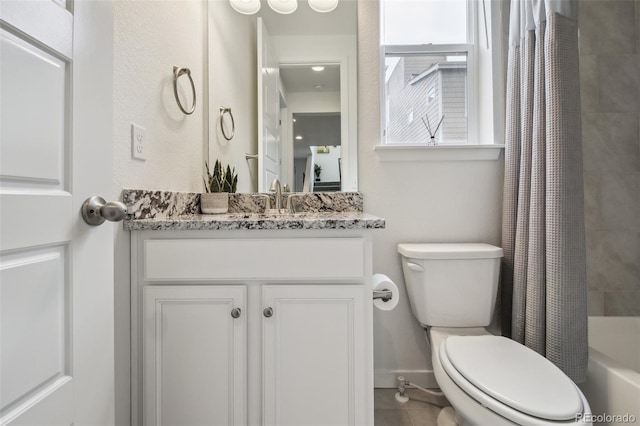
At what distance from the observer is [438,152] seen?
157 centimetres

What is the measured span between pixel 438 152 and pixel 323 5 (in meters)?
0.93

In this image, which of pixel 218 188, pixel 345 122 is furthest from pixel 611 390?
pixel 218 188

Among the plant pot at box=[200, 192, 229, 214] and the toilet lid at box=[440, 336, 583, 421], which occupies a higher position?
the plant pot at box=[200, 192, 229, 214]

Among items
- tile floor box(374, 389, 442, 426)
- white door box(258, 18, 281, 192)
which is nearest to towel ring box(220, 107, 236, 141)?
white door box(258, 18, 281, 192)

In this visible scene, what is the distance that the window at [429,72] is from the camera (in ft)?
5.51

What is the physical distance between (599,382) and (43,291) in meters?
1.66

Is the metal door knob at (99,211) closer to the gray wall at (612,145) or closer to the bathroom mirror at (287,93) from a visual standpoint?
the bathroom mirror at (287,93)

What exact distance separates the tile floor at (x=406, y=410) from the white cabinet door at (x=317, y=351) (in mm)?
474

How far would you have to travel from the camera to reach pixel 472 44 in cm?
168

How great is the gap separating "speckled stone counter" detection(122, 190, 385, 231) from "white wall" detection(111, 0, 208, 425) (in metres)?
0.05

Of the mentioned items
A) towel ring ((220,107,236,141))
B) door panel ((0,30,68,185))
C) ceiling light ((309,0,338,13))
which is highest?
ceiling light ((309,0,338,13))

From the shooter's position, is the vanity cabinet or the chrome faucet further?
the chrome faucet

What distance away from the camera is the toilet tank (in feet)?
4.44

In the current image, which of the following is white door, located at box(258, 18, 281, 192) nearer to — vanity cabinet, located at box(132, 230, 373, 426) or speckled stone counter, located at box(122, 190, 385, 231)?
speckled stone counter, located at box(122, 190, 385, 231)
